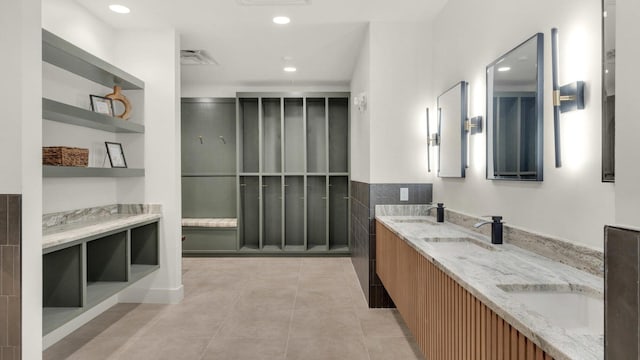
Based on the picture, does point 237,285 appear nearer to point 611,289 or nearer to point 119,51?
point 119,51

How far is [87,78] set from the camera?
342 cm

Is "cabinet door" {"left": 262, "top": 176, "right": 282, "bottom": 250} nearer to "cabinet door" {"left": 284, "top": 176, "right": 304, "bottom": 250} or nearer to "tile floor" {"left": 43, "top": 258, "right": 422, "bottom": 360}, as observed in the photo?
"cabinet door" {"left": 284, "top": 176, "right": 304, "bottom": 250}

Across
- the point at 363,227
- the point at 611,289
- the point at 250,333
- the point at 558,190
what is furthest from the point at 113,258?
the point at 611,289

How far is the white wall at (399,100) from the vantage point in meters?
3.69

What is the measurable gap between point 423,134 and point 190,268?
3.69 meters

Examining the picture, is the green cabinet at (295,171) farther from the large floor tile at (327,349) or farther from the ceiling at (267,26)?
the large floor tile at (327,349)

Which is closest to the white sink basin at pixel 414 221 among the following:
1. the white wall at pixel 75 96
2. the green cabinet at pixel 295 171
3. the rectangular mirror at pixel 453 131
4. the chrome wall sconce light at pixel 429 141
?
the rectangular mirror at pixel 453 131

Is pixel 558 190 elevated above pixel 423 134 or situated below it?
below

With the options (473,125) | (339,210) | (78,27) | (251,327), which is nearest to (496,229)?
(473,125)

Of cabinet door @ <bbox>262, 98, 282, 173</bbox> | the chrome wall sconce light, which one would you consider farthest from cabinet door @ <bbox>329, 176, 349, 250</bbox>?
the chrome wall sconce light

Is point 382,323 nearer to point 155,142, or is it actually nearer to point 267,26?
point 155,142

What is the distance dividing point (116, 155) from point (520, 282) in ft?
11.9

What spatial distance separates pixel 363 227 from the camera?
4.10 metres

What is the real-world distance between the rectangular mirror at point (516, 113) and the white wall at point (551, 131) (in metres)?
0.04
